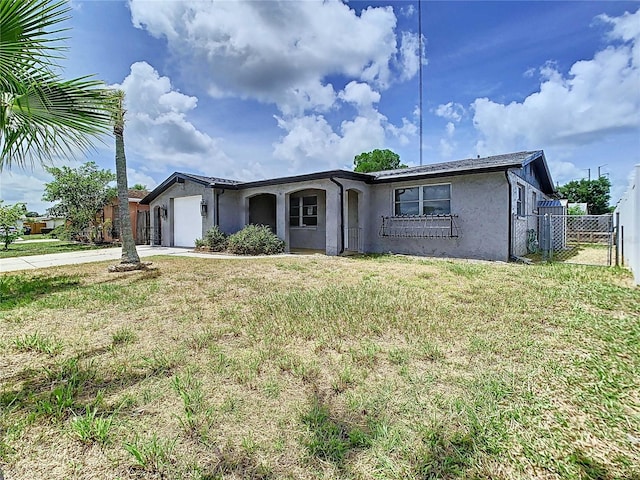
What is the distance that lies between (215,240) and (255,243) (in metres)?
2.46

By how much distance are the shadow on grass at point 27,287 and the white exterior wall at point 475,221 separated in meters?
10.4

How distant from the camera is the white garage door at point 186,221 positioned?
1619 centimetres

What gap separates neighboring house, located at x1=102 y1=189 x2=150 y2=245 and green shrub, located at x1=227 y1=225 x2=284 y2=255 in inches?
393

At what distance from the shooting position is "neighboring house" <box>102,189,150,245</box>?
786 inches

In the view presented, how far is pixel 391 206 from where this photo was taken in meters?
12.6

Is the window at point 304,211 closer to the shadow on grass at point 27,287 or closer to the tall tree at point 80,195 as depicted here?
the shadow on grass at point 27,287

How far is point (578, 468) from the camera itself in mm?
1884

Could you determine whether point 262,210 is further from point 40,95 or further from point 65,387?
point 65,387

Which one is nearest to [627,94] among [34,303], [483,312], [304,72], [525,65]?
[525,65]

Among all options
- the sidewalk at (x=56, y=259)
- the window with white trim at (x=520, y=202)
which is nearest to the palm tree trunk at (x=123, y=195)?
the sidewalk at (x=56, y=259)

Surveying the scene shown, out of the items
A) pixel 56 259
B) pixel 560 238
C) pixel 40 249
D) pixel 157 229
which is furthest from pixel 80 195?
pixel 560 238

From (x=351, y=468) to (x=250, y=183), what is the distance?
1373cm

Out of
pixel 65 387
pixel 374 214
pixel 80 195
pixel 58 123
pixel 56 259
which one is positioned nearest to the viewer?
pixel 65 387

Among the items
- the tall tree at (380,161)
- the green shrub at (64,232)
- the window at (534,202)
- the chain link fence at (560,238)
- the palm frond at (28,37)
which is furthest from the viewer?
the tall tree at (380,161)
